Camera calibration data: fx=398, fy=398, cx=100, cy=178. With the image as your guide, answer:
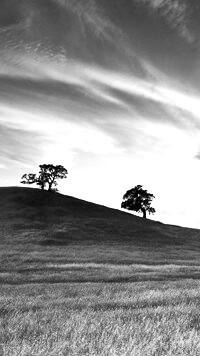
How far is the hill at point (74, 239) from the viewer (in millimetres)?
36250

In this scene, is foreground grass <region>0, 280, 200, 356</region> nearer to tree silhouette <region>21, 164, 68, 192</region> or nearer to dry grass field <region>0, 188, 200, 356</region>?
dry grass field <region>0, 188, 200, 356</region>

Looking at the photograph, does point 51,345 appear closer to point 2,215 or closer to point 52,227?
point 52,227

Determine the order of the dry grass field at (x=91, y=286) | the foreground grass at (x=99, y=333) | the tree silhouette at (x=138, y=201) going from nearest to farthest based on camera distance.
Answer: the foreground grass at (x=99, y=333) < the dry grass field at (x=91, y=286) < the tree silhouette at (x=138, y=201)

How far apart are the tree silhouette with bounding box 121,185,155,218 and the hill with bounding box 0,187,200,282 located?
9440mm

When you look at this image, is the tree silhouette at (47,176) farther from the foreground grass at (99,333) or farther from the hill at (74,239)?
the foreground grass at (99,333)

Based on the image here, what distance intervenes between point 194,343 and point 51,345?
2.44 meters

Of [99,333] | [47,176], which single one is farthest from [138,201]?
[99,333]

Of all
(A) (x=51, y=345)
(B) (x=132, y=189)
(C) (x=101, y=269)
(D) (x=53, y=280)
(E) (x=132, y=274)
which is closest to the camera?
(A) (x=51, y=345)

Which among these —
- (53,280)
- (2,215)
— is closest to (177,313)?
(53,280)

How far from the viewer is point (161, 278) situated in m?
25.7

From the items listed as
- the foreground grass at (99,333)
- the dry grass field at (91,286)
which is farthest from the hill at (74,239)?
the foreground grass at (99,333)

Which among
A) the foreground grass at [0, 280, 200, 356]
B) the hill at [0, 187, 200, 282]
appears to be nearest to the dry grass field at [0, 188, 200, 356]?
the foreground grass at [0, 280, 200, 356]

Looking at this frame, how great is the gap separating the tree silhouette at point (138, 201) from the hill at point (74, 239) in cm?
944

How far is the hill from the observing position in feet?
119
